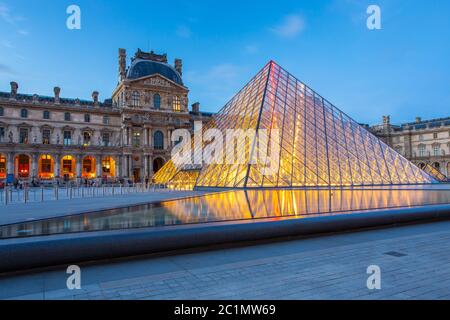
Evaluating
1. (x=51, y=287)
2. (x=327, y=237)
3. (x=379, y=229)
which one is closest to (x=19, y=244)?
(x=51, y=287)

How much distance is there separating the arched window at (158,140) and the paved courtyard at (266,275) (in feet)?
151

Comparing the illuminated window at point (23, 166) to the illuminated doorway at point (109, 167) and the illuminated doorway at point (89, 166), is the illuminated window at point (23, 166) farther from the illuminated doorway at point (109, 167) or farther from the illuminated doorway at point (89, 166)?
the illuminated doorway at point (109, 167)

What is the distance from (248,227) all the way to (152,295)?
7.69 feet

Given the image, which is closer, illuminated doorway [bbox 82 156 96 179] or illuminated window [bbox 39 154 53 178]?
illuminated window [bbox 39 154 53 178]

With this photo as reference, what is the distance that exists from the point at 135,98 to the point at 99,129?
7241 millimetres

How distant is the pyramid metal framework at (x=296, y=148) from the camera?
18500mm

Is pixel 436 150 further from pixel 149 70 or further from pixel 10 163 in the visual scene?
pixel 10 163

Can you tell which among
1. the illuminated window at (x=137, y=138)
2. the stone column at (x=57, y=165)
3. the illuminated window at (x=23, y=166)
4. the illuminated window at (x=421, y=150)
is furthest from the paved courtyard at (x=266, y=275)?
the illuminated window at (x=421, y=150)

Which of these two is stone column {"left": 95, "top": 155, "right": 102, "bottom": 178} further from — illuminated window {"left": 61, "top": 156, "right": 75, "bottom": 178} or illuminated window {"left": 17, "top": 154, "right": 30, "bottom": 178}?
illuminated window {"left": 17, "top": 154, "right": 30, "bottom": 178}

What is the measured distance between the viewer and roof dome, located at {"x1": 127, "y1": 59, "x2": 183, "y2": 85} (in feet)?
165

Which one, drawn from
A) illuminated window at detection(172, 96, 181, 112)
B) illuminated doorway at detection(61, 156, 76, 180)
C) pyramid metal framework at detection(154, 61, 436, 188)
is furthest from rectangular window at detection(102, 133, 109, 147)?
pyramid metal framework at detection(154, 61, 436, 188)

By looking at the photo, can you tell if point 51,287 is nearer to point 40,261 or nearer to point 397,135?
point 40,261

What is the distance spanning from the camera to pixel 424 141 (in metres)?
63.6
